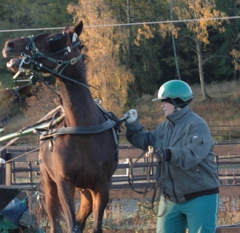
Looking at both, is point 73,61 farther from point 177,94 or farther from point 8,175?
point 8,175

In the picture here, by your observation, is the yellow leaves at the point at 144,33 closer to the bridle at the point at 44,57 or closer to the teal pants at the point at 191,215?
the bridle at the point at 44,57

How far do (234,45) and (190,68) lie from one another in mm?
4213

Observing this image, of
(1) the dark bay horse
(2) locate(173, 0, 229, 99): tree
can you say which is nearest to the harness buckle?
(1) the dark bay horse

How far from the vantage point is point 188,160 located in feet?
16.2

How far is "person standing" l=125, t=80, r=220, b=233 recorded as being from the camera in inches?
196

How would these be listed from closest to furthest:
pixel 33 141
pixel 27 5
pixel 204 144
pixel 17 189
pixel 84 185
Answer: pixel 204 144
pixel 84 185
pixel 17 189
pixel 33 141
pixel 27 5

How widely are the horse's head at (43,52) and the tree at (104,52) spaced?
28121 mm

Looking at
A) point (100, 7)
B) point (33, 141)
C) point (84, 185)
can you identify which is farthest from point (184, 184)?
point (100, 7)

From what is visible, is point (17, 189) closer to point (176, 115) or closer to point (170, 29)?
point (176, 115)

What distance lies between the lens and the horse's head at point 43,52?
5.39 m

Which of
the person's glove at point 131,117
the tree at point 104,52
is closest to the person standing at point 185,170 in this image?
the person's glove at point 131,117

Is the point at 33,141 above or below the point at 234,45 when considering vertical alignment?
below

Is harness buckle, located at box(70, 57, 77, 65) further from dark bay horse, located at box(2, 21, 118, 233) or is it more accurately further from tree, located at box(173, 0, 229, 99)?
tree, located at box(173, 0, 229, 99)

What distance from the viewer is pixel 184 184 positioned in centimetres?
517
